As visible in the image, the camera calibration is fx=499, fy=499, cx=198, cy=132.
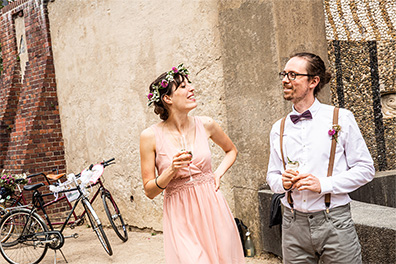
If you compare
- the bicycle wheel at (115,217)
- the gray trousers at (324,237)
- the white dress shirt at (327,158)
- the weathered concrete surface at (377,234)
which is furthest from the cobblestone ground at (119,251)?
the white dress shirt at (327,158)

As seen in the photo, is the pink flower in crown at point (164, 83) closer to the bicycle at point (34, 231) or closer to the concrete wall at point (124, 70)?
the concrete wall at point (124, 70)

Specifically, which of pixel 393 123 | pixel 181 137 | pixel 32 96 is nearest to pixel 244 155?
pixel 393 123

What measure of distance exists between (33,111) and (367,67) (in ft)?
20.4

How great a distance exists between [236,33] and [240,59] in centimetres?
32

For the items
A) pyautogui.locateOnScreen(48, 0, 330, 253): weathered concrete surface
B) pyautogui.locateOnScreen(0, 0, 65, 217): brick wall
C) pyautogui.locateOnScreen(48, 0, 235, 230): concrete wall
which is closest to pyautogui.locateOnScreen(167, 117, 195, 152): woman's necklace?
pyautogui.locateOnScreen(48, 0, 330, 253): weathered concrete surface

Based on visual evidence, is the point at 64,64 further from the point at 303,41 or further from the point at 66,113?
the point at 303,41

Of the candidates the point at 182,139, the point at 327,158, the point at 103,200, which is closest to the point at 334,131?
the point at 327,158

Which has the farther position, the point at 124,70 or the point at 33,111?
the point at 33,111

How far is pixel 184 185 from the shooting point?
3492 mm

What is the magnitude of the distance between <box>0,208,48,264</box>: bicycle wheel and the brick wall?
6.66 ft

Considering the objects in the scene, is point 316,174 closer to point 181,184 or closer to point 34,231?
point 181,184

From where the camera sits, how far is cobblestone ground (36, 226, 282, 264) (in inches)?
263

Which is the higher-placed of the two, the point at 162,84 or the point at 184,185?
the point at 162,84

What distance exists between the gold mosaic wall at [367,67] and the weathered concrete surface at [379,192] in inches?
14.5
